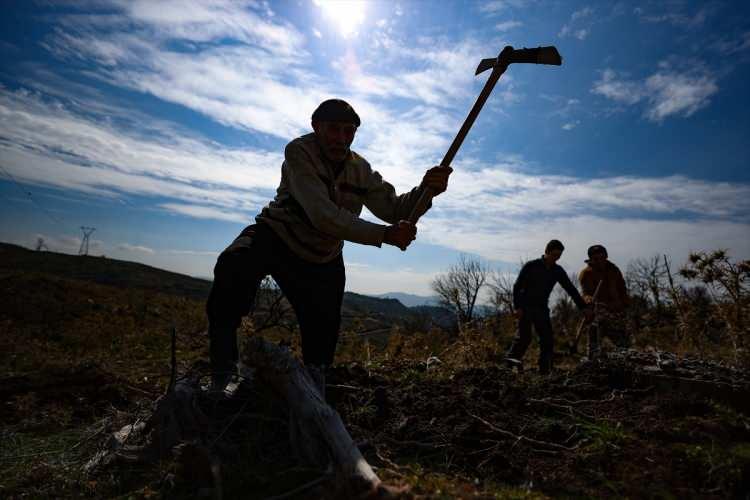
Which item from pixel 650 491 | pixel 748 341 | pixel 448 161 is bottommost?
pixel 650 491

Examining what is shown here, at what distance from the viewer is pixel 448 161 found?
330cm

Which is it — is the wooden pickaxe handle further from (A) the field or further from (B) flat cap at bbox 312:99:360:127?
(A) the field

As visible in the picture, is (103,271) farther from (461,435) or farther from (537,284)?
(461,435)

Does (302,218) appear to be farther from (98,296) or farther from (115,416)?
(98,296)

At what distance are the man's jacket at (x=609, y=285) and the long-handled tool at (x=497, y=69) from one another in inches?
182

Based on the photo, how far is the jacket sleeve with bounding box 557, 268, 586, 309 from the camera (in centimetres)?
661

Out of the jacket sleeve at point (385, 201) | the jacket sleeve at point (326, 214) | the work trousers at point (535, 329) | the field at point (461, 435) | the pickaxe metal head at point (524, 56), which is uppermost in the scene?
the pickaxe metal head at point (524, 56)

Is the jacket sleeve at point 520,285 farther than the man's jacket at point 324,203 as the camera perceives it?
Yes

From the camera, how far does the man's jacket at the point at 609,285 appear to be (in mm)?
6945

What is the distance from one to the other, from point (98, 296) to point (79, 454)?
645 inches

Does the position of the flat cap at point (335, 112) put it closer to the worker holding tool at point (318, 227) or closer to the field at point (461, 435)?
the worker holding tool at point (318, 227)

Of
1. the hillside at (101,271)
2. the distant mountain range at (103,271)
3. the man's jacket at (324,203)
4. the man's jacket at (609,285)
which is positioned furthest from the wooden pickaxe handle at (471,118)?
the hillside at (101,271)

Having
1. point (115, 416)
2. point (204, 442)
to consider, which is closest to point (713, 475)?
point (204, 442)

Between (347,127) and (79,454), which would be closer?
(79,454)
